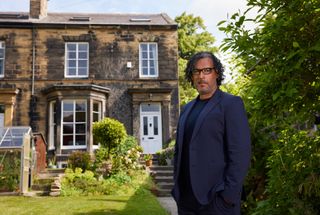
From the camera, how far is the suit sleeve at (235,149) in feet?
7.73

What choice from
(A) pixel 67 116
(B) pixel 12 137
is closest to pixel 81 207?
(B) pixel 12 137

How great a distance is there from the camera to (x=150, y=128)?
19875 mm

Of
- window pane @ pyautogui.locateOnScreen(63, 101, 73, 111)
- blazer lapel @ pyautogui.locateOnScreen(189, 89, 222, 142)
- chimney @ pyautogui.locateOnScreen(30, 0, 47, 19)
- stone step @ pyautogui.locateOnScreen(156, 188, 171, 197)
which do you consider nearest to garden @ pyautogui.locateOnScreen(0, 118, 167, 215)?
stone step @ pyautogui.locateOnScreen(156, 188, 171, 197)

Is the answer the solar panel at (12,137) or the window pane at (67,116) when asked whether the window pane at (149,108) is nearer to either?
the window pane at (67,116)

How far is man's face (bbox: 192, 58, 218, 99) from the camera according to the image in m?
2.77

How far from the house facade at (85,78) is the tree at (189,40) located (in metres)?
9.68

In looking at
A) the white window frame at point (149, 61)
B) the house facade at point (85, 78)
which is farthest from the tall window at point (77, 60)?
the white window frame at point (149, 61)

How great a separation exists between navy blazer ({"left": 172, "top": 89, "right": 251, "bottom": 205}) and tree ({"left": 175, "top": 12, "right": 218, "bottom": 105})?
27.4 metres

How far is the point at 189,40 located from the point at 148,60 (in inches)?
478

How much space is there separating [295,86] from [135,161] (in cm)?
1227

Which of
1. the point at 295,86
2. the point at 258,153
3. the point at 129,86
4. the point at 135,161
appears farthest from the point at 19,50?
the point at 295,86

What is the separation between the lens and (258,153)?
5.10 metres

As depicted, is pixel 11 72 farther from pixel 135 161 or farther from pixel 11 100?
pixel 135 161

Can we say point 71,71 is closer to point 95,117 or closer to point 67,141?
point 95,117
